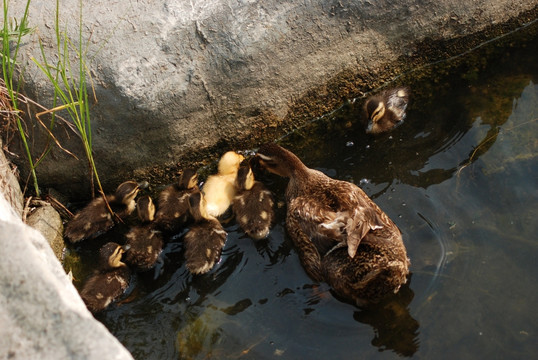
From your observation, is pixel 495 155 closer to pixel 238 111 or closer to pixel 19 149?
pixel 238 111

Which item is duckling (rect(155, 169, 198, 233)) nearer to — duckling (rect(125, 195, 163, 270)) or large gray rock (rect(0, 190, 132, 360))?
duckling (rect(125, 195, 163, 270))

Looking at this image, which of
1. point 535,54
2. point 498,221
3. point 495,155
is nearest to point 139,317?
point 498,221

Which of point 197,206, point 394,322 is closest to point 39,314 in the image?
point 197,206

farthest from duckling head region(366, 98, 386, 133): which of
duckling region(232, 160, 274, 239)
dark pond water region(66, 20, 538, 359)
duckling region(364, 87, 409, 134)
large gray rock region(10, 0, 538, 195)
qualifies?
duckling region(232, 160, 274, 239)

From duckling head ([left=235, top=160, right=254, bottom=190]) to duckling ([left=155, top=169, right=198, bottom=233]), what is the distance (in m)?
0.29

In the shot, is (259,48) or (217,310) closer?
(217,310)

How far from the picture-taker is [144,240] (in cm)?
380

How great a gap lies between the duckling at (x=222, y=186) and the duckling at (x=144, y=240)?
1.26ft

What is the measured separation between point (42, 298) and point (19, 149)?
2058 millimetres

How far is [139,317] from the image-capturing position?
3.53 meters

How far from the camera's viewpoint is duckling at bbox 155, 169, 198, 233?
397 cm

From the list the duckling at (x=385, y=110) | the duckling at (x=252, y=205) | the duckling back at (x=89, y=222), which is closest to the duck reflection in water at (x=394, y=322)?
the duckling at (x=252, y=205)

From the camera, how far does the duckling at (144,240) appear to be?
3744 mm

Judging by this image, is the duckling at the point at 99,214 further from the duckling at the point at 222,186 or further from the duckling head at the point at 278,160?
the duckling head at the point at 278,160
